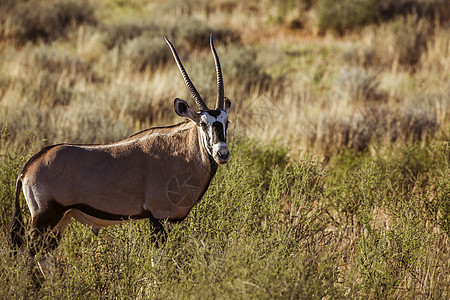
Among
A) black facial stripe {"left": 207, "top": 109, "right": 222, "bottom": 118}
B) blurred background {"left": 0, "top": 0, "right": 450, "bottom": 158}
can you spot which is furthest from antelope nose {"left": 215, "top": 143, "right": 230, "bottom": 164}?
blurred background {"left": 0, "top": 0, "right": 450, "bottom": 158}

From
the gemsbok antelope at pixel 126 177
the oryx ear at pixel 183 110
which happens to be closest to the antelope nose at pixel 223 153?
the gemsbok antelope at pixel 126 177

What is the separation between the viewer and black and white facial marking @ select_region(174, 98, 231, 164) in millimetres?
3572

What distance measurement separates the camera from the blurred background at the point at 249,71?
7633 mm

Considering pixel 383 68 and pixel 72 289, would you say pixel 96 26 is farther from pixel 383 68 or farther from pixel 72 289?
pixel 72 289

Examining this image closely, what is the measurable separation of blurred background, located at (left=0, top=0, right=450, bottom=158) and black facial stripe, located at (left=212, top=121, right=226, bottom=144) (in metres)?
1.39

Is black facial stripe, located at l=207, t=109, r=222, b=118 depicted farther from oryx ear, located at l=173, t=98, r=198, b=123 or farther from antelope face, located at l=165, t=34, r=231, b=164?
oryx ear, located at l=173, t=98, r=198, b=123

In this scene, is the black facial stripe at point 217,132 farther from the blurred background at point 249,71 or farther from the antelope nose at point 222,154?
the blurred background at point 249,71

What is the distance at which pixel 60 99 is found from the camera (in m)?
9.04

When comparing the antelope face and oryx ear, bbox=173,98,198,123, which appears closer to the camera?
the antelope face

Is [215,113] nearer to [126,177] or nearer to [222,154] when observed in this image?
[222,154]

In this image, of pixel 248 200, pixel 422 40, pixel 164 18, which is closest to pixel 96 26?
pixel 164 18

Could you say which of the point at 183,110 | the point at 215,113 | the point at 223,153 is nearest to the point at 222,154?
the point at 223,153

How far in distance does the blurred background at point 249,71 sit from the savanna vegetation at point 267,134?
0.05m

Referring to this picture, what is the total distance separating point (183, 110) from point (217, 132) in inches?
16.8
